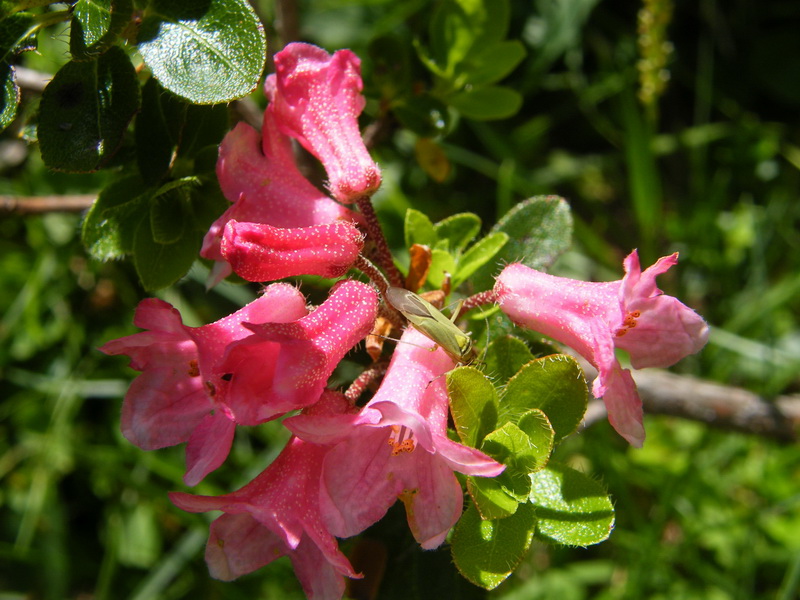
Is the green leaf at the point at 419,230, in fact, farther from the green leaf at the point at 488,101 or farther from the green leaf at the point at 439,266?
the green leaf at the point at 488,101

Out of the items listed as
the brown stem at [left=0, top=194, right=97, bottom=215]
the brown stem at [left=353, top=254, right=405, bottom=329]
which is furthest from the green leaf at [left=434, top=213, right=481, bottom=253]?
the brown stem at [left=0, top=194, right=97, bottom=215]

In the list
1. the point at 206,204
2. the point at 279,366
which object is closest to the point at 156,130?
the point at 206,204

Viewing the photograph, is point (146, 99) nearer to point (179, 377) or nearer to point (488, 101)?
point (179, 377)

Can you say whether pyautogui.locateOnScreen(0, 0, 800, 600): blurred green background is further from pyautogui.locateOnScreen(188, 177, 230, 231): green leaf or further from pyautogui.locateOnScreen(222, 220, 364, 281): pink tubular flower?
pyautogui.locateOnScreen(222, 220, 364, 281): pink tubular flower

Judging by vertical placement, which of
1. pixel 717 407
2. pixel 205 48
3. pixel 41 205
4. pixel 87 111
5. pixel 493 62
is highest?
pixel 205 48

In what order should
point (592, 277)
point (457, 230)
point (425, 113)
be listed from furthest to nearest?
point (592, 277)
point (425, 113)
point (457, 230)

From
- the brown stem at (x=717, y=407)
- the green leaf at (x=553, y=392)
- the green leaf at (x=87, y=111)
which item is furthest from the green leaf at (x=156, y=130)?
the brown stem at (x=717, y=407)

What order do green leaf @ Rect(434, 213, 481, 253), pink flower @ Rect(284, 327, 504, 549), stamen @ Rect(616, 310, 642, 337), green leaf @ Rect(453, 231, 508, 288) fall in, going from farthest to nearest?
green leaf @ Rect(434, 213, 481, 253) < green leaf @ Rect(453, 231, 508, 288) < stamen @ Rect(616, 310, 642, 337) < pink flower @ Rect(284, 327, 504, 549)
